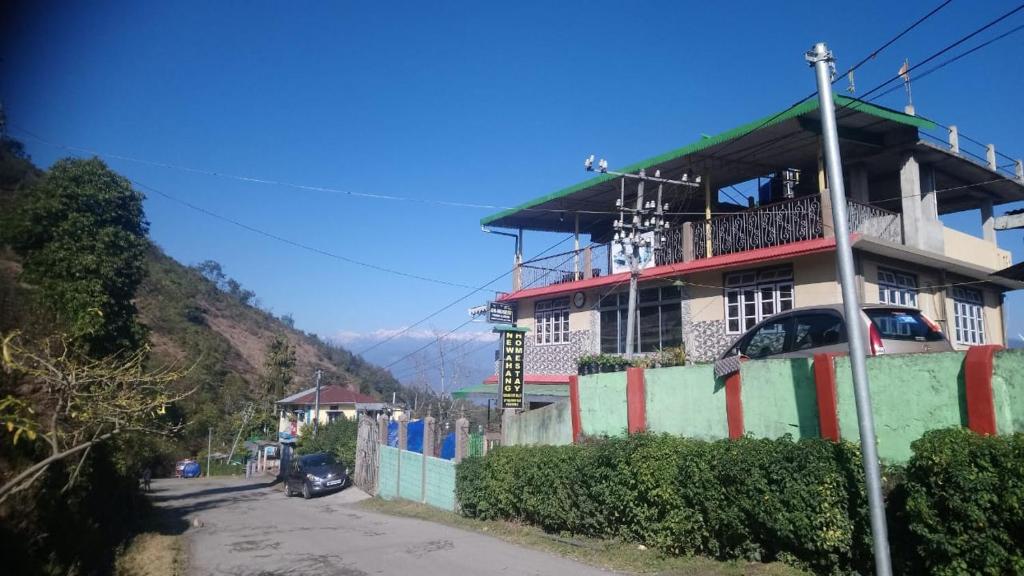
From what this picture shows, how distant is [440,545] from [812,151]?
12.3 metres

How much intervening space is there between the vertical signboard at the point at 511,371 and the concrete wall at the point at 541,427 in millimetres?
1738

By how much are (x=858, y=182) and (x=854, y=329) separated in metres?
11.1

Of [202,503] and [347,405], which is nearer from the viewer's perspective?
[202,503]

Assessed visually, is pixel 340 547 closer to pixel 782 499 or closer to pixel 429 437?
pixel 429 437

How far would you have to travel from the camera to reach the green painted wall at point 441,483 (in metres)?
16.4

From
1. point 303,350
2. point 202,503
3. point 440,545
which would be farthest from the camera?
point 303,350

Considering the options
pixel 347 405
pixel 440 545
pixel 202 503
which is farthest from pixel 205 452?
pixel 440 545

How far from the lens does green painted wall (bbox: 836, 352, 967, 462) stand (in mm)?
7012

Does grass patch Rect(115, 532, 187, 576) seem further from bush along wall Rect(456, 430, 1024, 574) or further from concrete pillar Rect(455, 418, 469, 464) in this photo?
concrete pillar Rect(455, 418, 469, 464)

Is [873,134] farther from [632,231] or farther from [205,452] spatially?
[205,452]

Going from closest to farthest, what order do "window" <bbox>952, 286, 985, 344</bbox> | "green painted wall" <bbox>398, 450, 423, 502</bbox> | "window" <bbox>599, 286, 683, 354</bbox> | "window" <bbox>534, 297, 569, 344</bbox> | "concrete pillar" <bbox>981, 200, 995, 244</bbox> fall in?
"window" <bbox>952, 286, 985, 344</bbox>, "window" <bbox>599, 286, 683, 354</bbox>, "concrete pillar" <bbox>981, 200, 995, 244</bbox>, "green painted wall" <bbox>398, 450, 423, 502</bbox>, "window" <bbox>534, 297, 569, 344</bbox>

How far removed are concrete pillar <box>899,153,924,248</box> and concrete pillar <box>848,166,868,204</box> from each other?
764 millimetres

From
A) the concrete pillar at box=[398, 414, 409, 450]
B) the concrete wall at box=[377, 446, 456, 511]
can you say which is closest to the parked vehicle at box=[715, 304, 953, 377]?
the concrete wall at box=[377, 446, 456, 511]

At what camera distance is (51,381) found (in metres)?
5.55
